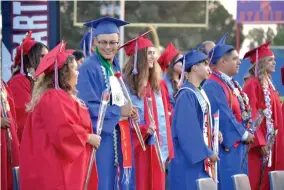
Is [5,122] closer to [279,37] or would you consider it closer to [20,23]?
[20,23]

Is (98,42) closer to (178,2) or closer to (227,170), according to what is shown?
(227,170)

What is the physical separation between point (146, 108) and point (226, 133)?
4.14 ft

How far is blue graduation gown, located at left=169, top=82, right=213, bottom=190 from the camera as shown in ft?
30.3

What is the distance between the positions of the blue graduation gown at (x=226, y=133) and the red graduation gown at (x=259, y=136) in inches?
41.1

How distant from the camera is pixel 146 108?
30.3ft

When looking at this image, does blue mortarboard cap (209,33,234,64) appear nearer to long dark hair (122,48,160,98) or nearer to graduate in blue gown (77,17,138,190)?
long dark hair (122,48,160,98)

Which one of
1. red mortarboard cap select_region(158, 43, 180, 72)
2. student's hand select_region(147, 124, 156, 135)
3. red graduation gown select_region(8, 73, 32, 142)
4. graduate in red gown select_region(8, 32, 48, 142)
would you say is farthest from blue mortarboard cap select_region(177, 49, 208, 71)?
red mortarboard cap select_region(158, 43, 180, 72)

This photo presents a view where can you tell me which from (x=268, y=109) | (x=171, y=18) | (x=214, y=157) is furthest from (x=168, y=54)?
(x=171, y=18)

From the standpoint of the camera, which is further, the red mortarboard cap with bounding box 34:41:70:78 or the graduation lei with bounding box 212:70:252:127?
the graduation lei with bounding box 212:70:252:127

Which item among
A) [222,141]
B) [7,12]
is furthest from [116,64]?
[7,12]

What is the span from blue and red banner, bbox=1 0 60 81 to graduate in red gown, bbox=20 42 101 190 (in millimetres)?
3852

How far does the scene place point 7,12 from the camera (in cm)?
1167

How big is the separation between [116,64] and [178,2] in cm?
2241

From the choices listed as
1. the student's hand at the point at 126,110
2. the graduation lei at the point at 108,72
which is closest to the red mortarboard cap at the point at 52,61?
the graduation lei at the point at 108,72
